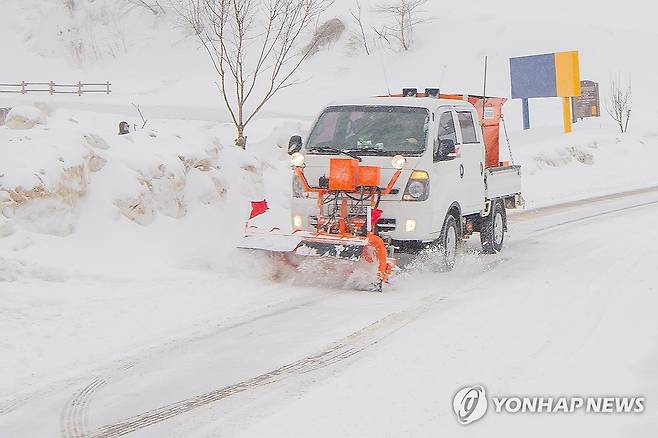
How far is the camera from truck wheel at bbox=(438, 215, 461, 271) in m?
10.5

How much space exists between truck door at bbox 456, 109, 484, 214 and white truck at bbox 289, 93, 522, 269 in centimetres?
1

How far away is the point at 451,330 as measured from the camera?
24.8 feet

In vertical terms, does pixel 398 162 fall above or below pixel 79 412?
above

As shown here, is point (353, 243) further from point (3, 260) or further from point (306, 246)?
point (3, 260)

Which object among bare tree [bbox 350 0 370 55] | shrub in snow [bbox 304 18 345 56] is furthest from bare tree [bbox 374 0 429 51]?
shrub in snow [bbox 304 18 345 56]

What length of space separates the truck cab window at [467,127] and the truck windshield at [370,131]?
3.40ft

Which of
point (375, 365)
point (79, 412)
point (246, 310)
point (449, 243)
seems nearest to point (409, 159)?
point (449, 243)

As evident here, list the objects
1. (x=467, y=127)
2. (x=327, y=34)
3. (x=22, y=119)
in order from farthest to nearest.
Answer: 1. (x=327, y=34)
2. (x=22, y=119)
3. (x=467, y=127)

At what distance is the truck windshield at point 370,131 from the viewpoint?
10.3 m

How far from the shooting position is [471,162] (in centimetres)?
1157

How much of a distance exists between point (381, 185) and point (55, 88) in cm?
4375

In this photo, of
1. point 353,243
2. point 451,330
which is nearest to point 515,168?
point 353,243

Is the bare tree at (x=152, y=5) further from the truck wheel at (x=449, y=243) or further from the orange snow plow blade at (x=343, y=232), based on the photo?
the orange snow plow blade at (x=343, y=232)

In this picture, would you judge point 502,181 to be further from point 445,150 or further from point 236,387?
point 236,387
